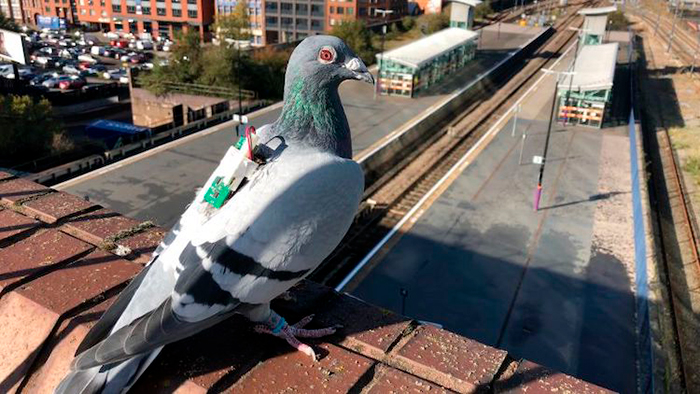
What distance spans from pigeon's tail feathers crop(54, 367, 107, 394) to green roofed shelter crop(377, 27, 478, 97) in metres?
35.8

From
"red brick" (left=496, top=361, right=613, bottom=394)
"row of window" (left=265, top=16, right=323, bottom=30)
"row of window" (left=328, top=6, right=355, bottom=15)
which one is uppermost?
"row of window" (left=328, top=6, right=355, bottom=15)

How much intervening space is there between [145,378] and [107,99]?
165 feet

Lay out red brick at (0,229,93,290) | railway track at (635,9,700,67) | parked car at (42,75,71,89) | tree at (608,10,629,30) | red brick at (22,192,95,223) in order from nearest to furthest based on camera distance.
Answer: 1. red brick at (0,229,93,290)
2. red brick at (22,192,95,223)
3. parked car at (42,75,71,89)
4. railway track at (635,9,700,67)
5. tree at (608,10,629,30)

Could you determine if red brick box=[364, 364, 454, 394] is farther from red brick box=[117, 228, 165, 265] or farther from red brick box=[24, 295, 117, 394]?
red brick box=[117, 228, 165, 265]

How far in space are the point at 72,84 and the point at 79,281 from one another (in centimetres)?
5282

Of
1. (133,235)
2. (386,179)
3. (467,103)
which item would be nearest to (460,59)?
(467,103)

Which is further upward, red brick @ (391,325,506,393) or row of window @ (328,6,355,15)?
row of window @ (328,6,355,15)

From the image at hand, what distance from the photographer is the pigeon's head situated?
3852mm

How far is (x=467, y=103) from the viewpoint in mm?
40406

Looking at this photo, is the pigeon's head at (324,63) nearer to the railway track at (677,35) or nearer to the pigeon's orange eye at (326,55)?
the pigeon's orange eye at (326,55)

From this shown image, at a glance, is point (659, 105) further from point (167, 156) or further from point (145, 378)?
point (145, 378)

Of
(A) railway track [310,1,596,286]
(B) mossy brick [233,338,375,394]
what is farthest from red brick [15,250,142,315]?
(A) railway track [310,1,596,286]

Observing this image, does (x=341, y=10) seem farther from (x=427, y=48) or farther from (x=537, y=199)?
(x=537, y=199)

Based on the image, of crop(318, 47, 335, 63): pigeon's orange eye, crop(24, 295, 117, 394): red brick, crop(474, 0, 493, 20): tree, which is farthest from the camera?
crop(474, 0, 493, 20): tree
